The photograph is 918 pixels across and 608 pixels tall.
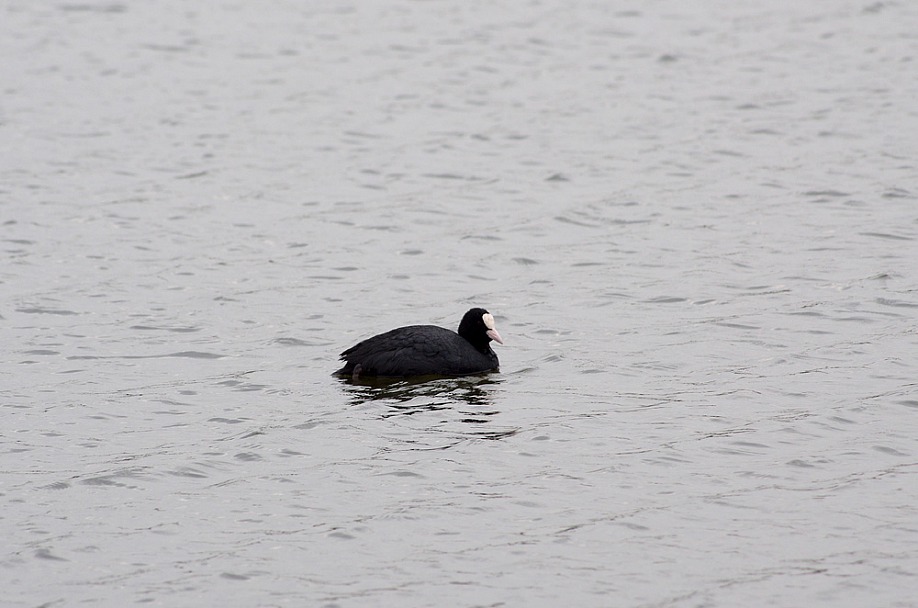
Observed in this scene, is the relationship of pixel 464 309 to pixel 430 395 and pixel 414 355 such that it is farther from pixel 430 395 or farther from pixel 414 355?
pixel 430 395

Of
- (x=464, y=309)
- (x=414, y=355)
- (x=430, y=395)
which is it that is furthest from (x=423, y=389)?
(x=464, y=309)

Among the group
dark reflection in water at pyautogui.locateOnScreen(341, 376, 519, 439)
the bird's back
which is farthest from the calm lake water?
the bird's back

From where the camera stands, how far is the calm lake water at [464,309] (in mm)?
9953

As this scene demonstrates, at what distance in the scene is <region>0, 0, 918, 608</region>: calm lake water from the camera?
9.95 meters

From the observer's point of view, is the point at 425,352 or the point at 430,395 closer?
the point at 430,395

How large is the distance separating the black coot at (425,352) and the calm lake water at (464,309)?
0.26m

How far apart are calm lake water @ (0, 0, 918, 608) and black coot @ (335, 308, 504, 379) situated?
26 centimetres

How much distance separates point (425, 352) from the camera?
13.9 m

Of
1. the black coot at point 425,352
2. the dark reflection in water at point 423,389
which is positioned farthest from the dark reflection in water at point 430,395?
the black coot at point 425,352

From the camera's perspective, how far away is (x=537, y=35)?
A: 103 ft

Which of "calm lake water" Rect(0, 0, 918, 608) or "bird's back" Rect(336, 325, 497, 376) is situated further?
"bird's back" Rect(336, 325, 497, 376)

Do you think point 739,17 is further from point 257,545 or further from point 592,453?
point 257,545

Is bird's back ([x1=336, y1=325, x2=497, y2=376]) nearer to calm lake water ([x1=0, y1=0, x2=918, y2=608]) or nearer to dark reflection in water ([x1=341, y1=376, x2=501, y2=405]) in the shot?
dark reflection in water ([x1=341, y1=376, x2=501, y2=405])

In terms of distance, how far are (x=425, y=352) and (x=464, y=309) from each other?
7.92 ft
